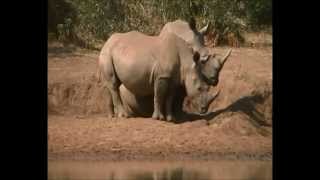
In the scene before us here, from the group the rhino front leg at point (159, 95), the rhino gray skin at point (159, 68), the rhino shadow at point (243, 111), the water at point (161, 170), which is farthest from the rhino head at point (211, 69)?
the water at point (161, 170)

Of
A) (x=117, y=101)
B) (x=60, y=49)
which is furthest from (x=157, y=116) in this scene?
(x=60, y=49)

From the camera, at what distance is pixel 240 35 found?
23594 millimetres

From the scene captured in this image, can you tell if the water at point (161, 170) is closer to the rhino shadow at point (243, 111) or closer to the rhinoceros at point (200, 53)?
the rhino shadow at point (243, 111)

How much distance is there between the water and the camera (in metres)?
15.8

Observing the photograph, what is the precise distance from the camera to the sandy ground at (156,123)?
60.8ft

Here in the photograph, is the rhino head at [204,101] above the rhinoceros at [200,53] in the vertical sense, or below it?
below

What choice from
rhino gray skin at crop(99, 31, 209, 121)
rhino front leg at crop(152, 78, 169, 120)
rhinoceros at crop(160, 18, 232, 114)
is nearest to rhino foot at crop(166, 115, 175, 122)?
rhino gray skin at crop(99, 31, 209, 121)

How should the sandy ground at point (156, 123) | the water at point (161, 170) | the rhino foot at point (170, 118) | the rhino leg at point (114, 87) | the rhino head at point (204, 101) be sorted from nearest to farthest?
the water at point (161, 170) → the sandy ground at point (156, 123) → the rhino foot at point (170, 118) → the rhino head at point (204, 101) → the rhino leg at point (114, 87)

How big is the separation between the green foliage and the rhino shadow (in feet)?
9.50

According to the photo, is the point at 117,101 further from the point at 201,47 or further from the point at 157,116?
the point at 201,47

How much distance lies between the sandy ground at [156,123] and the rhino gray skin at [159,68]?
1.85 ft

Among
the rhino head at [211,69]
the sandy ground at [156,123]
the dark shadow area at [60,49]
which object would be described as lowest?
the sandy ground at [156,123]

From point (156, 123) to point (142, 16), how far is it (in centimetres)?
483
